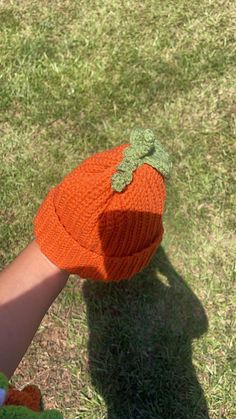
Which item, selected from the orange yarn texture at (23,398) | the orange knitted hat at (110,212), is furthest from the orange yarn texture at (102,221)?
the orange yarn texture at (23,398)

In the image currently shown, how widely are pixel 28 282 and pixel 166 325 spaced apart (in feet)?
1.76

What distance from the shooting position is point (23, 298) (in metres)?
1.40

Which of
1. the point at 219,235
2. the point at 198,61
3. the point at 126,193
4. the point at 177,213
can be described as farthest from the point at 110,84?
the point at 126,193

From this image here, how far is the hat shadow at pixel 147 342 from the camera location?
169 centimetres

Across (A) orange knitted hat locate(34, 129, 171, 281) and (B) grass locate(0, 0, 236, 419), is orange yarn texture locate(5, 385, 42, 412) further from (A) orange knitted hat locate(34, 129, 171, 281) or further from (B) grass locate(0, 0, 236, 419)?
(B) grass locate(0, 0, 236, 419)

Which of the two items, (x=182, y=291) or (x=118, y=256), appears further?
(x=182, y=291)

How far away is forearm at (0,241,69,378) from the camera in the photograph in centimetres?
133

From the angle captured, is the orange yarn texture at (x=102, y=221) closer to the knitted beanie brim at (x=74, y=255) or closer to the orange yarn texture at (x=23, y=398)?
the knitted beanie brim at (x=74, y=255)

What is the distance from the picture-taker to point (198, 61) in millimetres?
2012

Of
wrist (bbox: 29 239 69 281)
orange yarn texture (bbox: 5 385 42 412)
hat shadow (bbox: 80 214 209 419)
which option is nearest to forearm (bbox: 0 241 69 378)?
wrist (bbox: 29 239 69 281)

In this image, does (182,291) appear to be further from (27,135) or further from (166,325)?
(27,135)

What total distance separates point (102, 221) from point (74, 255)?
0.46ft

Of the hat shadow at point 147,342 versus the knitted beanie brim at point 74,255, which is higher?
the knitted beanie brim at point 74,255

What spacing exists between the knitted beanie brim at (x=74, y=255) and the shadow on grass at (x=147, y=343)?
380 mm
